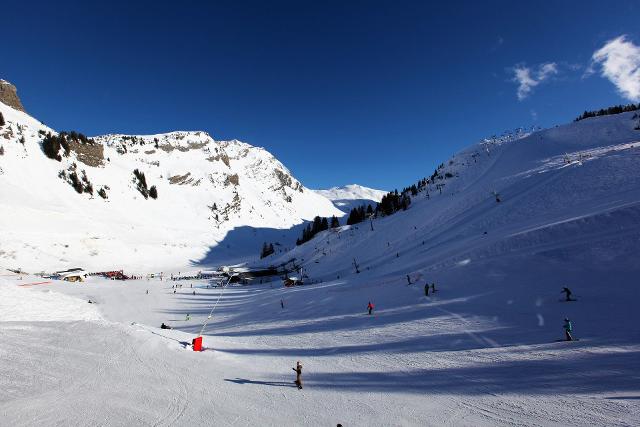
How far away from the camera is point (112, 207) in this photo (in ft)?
306

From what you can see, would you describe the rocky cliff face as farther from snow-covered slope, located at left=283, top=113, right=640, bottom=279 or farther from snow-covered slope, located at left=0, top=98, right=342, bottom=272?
snow-covered slope, located at left=283, top=113, right=640, bottom=279

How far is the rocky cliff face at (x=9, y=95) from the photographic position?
11988cm

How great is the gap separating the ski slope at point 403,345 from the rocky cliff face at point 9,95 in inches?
5066

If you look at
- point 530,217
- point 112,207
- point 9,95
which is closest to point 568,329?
point 530,217

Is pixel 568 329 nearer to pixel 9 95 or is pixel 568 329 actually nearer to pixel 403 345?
pixel 403 345

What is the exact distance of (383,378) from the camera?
13688 millimetres

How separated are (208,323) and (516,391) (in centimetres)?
2587

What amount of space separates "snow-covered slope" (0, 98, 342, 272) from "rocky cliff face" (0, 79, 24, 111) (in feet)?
49.4

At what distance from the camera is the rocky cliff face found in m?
120

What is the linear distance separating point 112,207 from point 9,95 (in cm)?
7512

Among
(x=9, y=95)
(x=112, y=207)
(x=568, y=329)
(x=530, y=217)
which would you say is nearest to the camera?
(x=568, y=329)

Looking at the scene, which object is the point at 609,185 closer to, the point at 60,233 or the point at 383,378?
the point at 383,378

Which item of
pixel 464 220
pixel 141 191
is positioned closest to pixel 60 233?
pixel 141 191

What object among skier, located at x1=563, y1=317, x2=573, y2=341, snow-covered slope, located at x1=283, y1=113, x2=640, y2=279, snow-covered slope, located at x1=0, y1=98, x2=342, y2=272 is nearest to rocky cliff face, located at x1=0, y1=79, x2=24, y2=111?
snow-covered slope, located at x1=0, y1=98, x2=342, y2=272
